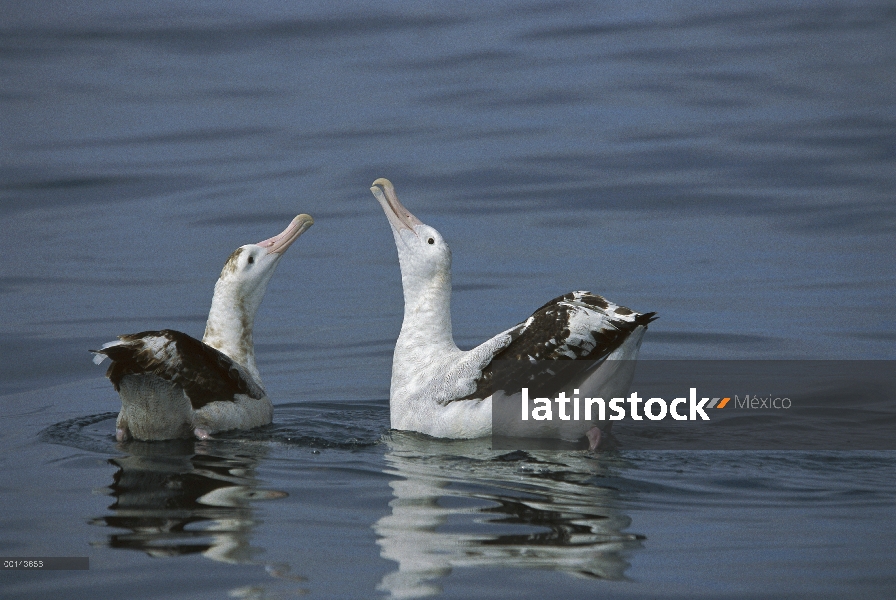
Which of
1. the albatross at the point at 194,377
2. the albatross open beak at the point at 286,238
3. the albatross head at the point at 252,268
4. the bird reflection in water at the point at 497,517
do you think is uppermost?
the albatross open beak at the point at 286,238

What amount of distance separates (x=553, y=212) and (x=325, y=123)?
850 centimetres

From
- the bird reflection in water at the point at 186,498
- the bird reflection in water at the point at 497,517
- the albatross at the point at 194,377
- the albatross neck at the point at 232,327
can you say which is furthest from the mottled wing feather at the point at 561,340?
the albatross neck at the point at 232,327

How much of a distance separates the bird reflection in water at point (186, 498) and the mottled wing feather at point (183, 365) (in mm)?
465

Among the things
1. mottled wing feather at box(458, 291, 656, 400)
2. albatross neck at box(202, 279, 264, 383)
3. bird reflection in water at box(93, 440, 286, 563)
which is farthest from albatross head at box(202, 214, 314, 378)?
mottled wing feather at box(458, 291, 656, 400)

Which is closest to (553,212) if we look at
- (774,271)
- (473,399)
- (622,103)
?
(774,271)

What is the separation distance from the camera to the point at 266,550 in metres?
7.72

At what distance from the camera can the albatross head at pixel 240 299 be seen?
1202cm

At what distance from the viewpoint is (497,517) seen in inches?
324

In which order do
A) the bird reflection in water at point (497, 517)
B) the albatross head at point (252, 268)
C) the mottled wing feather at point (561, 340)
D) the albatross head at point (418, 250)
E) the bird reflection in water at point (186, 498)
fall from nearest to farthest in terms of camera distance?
the bird reflection in water at point (497, 517) < the bird reflection in water at point (186, 498) < the mottled wing feather at point (561, 340) < the albatross head at point (418, 250) < the albatross head at point (252, 268)

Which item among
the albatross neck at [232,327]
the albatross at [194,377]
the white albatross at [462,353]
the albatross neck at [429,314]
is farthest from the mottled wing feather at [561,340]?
the albatross neck at [232,327]

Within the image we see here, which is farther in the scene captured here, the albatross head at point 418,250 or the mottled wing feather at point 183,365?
the albatross head at point 418,250

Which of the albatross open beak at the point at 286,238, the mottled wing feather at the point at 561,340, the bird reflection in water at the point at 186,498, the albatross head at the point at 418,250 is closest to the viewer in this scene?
the bird reflection in water at the point at 186,498

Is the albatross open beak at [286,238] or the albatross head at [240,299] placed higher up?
the albatross open beak at [286,238]

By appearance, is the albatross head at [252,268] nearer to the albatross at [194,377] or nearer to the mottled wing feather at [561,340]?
the albatross at [194,377]
